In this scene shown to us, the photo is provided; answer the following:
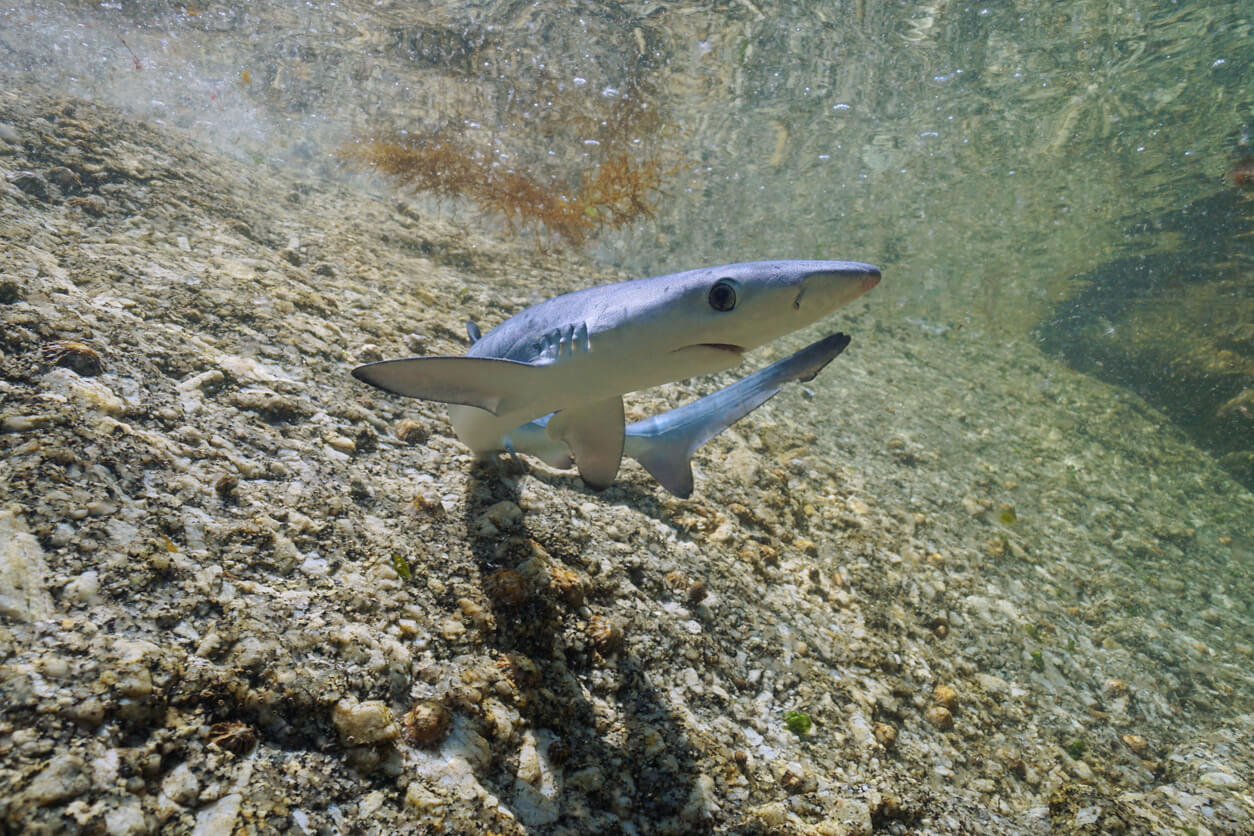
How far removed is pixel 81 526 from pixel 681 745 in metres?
1.91

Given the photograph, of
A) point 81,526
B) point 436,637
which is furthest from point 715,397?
point 81,526

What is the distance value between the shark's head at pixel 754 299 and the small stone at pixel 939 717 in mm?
2309

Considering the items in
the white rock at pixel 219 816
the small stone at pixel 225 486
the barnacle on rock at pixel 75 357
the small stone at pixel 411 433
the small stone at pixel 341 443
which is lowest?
the white rock at pixel 219 816

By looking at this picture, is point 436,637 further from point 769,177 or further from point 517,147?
point 769,177

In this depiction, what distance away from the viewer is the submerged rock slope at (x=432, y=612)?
127 centimetres

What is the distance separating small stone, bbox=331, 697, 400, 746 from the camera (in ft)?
4.51

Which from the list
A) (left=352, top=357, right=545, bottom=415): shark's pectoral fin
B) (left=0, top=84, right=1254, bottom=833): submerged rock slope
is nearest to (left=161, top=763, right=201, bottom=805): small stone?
(left=0, top=84, right=1254, bottom=833): submerged rock slope

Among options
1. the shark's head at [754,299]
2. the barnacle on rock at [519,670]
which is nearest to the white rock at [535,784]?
the barnacle on rock at [519,670]

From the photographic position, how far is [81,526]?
1.47 meters

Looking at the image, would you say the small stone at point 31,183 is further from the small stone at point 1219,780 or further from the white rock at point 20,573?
the small stone at point 1219,780

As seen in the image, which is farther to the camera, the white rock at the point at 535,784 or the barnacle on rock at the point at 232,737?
the white rock at the point at 535,784

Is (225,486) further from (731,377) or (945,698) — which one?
(731,377)

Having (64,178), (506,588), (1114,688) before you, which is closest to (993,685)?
(1114,688)

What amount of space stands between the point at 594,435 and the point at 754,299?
3.18 ft
